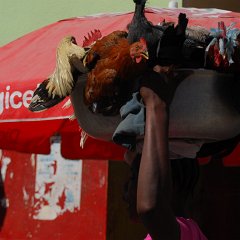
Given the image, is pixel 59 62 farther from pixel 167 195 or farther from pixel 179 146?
pixel 167 195

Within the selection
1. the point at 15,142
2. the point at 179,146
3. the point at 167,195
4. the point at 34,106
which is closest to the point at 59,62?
the point at 34,106

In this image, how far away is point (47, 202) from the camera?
657 cm

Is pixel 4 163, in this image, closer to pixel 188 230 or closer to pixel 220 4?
pixel 220 4

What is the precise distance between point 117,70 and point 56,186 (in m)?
4.81

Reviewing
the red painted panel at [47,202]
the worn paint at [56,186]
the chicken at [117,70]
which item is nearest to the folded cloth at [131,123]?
the chicken at [117,70]

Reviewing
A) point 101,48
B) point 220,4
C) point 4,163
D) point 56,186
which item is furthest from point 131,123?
point 4,163

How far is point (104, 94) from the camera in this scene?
1.85 meters

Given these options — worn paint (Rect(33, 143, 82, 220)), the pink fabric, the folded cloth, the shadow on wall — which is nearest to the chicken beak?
the folded cloth

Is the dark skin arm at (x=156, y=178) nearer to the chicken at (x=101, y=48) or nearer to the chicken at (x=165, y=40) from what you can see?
the chicken at (x=165, y=40)

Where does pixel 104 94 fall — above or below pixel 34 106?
above

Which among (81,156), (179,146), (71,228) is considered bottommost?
(71,228)

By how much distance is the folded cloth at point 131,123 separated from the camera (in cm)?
172

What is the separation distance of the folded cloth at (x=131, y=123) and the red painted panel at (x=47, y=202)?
4.20 m

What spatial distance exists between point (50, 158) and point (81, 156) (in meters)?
2.69
